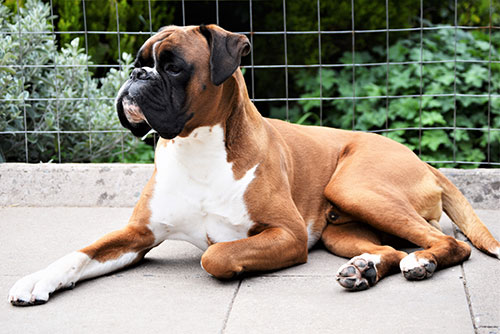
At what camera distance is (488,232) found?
4.08 meters

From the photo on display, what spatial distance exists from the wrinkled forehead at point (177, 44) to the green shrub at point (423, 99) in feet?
9.23

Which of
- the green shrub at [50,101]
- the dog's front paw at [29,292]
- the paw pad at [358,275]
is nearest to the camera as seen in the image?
the dog's front paw at [29,292]

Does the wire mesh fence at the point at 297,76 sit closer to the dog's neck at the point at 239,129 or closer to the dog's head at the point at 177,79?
the dog's neck at the point at 239,129

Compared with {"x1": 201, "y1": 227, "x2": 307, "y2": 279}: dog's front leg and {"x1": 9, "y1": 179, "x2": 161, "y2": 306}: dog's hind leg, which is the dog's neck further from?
{"x1": 9, "y1": 179, "x2": 161, "y2": 306}: dog's hind leg

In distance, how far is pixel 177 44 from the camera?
3.52 m

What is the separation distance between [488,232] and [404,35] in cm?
358

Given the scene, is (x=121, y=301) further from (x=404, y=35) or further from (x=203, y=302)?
(x=404, y=35)

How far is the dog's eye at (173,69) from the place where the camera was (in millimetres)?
3490

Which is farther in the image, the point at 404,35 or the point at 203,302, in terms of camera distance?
the point at 404,35

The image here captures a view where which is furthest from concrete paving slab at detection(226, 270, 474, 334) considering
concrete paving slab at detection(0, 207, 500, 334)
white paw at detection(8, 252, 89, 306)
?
white paw at detection(8, 252, 89, 306)

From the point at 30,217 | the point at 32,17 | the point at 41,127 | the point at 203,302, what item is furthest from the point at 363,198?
Answer: the point at 32,17

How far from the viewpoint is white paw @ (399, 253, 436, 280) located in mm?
3555

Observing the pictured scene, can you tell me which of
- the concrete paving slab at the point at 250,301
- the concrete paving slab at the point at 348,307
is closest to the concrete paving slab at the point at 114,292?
the concrete paving slab at the point at 250,301

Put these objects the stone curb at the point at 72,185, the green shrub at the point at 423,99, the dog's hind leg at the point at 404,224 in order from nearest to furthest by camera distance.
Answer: the dog's hind leg at the point at 404,224 < the stone curb at the point at 72,185 < the green shrub at the point at 423,99
